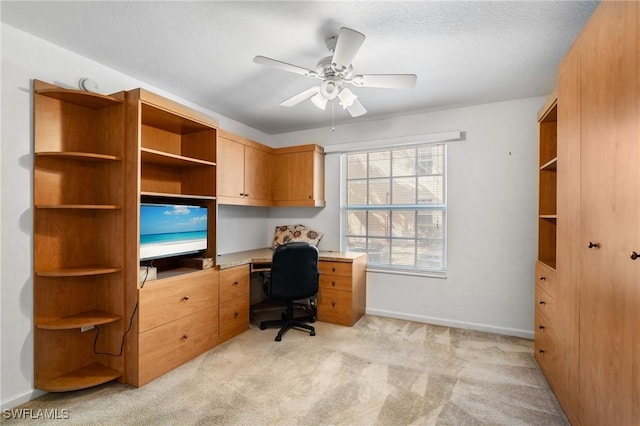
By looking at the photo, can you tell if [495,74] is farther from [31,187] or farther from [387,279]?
[31,187]

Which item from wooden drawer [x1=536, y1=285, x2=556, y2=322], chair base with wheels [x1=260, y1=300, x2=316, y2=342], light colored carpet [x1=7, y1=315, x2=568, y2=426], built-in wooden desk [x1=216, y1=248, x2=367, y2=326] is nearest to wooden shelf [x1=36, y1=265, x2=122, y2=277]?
light colored carpet [x1=7, y1=315, x2=568, y2=426]

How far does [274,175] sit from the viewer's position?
405 centimetres

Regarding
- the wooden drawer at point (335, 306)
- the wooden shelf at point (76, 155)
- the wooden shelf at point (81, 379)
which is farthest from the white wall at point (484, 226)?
the wooden shelf at point (76, 155)

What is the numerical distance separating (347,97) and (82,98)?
6.43ft

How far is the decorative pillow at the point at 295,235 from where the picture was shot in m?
4.04

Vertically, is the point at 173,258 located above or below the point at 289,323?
above

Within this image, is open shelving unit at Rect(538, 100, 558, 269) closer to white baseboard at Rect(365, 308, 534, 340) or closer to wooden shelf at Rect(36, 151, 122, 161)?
white baseboard at Rect(365, 308, 534, 340)

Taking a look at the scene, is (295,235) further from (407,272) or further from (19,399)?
(19,399)

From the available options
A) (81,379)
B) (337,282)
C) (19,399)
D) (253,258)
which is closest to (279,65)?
(253,258)

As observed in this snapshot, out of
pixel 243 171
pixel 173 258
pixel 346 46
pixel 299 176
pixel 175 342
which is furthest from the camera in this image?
pixel 299 176

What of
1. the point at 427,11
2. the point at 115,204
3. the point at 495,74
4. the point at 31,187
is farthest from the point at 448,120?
the point at 31,187

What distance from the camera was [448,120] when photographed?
11.1 ft

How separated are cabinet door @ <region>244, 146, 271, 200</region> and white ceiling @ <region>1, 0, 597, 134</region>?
85 centimetres

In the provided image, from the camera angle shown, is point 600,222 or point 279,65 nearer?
point 600,222
